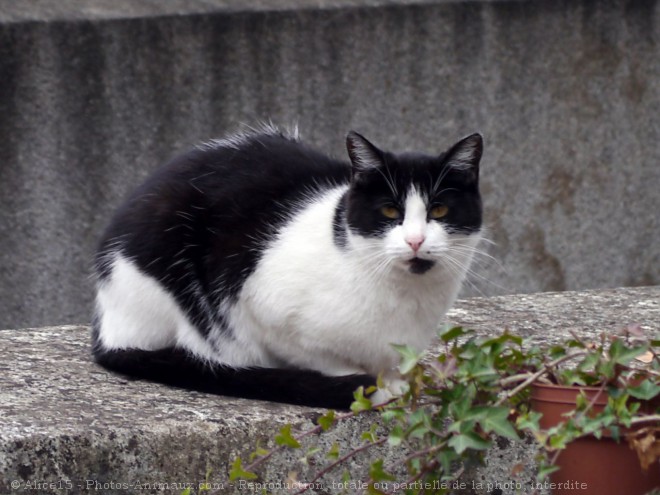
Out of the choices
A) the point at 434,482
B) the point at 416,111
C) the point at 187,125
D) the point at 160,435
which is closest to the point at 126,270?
the point at 160,435

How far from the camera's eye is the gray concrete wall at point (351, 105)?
419 cm

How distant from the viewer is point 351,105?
4418 millimetres

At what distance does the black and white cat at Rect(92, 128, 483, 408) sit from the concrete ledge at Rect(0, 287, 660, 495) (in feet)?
0.30

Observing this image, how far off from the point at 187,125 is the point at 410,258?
90.4 inches

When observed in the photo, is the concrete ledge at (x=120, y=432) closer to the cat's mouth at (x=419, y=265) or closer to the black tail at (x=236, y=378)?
the black tail at (x=236, y=378)

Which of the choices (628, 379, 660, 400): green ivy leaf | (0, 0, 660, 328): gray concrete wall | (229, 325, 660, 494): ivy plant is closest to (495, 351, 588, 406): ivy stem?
(229, 325, 660, 494): ivy plant

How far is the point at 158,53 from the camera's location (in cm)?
423

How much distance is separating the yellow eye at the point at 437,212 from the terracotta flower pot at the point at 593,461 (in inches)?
22.1

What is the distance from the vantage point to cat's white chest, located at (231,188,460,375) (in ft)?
7.52

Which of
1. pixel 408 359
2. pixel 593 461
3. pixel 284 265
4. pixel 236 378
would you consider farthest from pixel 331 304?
pixel 593 461

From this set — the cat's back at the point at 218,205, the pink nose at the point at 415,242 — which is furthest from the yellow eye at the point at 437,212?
the cat's back at the point at 218,205

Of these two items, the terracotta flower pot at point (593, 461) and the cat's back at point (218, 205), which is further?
the cat's back at point (218, 205)

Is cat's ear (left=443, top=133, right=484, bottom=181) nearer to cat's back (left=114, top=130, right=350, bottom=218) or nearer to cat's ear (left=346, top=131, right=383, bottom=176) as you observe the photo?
cat's ear (left=346, top=131, right=383, bottom=176)

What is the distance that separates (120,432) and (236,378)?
365 millimetres
